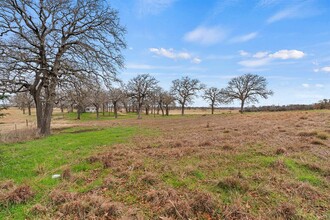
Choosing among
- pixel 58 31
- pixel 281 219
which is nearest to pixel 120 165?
pixel 281 219

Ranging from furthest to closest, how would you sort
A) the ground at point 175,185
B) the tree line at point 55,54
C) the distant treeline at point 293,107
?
the distant treeline at point 293,107, the tree line at point 55,54, the ground at point 175,185

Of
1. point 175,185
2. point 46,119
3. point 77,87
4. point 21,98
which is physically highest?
point 77,87

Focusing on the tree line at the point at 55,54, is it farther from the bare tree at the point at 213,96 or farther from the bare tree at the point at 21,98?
the bare tree at the point at 213,96

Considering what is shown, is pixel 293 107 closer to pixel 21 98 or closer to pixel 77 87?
pixel 77 87

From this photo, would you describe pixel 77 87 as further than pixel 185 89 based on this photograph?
No

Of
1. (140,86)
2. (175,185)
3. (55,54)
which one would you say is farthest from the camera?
(140,86)

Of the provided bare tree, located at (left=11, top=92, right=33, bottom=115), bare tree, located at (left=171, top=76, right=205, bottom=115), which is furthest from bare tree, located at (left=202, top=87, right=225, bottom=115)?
bare tree, located at (left=11, top=92, right=33, bottom=115)

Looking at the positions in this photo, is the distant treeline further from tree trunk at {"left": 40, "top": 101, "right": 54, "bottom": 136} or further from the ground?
tree trunk at {"left": 40, "top": 101, "right": 54, "bottom": 136}

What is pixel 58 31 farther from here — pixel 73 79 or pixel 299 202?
pixel 299 202

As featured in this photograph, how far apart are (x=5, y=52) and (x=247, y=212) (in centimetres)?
1538

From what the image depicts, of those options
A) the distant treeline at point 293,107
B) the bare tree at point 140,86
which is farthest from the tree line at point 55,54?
the distant treeline at point 293,107

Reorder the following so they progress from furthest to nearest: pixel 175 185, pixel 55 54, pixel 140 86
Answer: pixel 140 86 → pixel 55 54 → pixel 175 185

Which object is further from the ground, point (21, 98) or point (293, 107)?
point (21, 98)

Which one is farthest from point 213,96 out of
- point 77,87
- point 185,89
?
point 77,87
